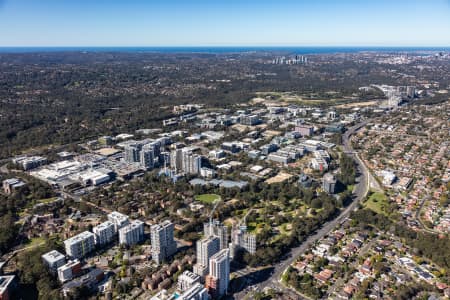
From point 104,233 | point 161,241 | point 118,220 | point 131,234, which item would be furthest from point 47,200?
point 161,241

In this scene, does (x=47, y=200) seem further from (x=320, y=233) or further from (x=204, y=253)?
(x=320, y=233)

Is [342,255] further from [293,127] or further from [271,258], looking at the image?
[293,127]

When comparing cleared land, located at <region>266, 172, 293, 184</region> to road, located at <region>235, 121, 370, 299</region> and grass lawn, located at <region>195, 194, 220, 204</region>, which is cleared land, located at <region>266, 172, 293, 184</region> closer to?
grass lawn, located at <region>195, 194, 220, 204</region>

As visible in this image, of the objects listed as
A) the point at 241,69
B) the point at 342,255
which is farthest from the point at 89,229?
the point at 241,69

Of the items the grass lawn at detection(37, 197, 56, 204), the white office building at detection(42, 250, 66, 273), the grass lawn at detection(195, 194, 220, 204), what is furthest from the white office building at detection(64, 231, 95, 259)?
the grass lawn at detection(195, 194, 220, 204)

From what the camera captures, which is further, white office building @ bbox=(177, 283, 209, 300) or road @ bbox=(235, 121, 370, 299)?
road @ bbox=(235, 121, 370, 299)
